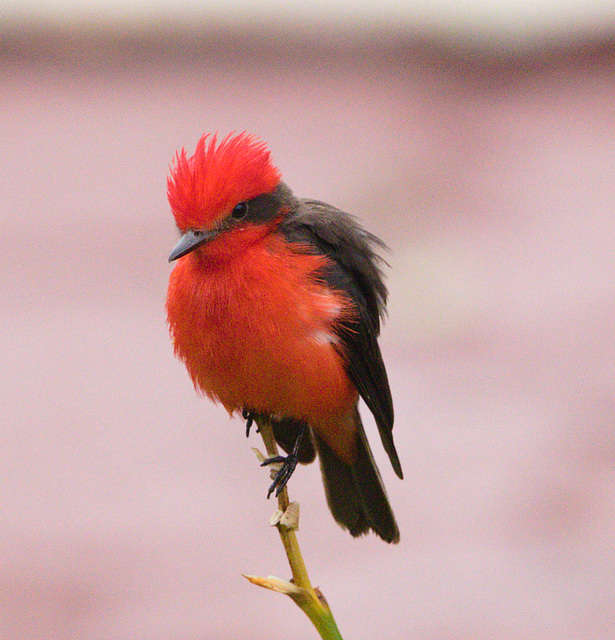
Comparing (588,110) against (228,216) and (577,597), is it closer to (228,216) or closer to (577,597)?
(577,597)

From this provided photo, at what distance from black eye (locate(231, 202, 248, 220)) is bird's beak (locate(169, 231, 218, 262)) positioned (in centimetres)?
13

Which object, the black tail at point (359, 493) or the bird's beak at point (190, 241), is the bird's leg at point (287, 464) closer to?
the black tail at point (359, 493)

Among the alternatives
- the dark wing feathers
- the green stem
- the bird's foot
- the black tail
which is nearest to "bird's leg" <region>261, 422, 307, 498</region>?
the bird's foot

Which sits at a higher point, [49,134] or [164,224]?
[49,134]

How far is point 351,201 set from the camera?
816 cm

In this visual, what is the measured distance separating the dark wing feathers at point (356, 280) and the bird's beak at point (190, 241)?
17.9 inches

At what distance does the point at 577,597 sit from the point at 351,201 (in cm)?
430

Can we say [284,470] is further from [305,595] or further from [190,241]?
[305,595]

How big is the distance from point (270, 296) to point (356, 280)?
42 centimetres

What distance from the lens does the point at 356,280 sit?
3.23 metres

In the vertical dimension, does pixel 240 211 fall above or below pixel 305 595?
above

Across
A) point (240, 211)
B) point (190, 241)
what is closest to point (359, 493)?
point (240, 211)

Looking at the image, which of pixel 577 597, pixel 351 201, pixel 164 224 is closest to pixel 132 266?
pixel 164 224

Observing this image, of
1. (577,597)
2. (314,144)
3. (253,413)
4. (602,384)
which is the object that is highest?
(314,144)
